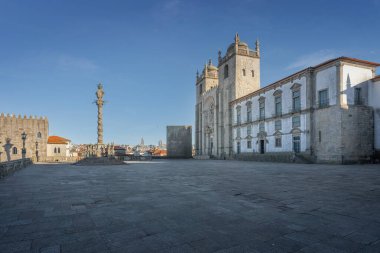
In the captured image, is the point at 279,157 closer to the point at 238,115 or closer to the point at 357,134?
the point at 357,134

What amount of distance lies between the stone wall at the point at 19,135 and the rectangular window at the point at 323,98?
53.6 metres

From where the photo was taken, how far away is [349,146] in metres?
22.8

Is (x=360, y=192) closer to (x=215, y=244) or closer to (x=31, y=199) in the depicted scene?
(x=215, y=244)

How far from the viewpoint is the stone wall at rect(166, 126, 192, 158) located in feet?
161

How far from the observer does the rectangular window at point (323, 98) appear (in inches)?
959

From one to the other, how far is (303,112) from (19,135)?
54.8m

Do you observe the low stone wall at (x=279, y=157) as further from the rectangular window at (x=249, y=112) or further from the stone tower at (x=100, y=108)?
the stone tower at (x=100, y=108)

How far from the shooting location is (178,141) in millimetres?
49562

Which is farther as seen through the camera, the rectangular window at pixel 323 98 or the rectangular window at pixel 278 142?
the rectangular window at pixel 278 142

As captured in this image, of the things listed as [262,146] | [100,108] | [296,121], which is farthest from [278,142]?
[100,108]

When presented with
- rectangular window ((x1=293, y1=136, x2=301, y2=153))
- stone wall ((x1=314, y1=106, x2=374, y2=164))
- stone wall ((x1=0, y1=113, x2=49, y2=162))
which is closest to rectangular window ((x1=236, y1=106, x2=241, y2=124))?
rectangular window ((x1=293, y1=136, x2=301, y2=153))

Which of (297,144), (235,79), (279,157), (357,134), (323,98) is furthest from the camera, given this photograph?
(235,79)

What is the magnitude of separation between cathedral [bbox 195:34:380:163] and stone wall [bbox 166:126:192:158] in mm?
7930

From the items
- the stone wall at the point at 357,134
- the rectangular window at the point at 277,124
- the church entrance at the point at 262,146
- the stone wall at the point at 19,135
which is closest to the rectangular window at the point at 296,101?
the rectangular window at the point at 277,124
